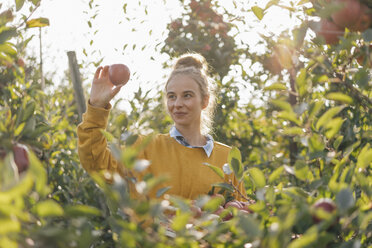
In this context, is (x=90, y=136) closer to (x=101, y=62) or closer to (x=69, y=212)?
(x=69, y=212)

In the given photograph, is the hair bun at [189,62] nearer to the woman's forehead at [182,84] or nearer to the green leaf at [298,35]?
the woman's forehead at [182,84]

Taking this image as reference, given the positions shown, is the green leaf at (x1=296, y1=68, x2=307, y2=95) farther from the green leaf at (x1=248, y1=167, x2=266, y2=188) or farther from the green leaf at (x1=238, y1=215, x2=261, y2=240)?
the green leaf at (x1=238, y1=215, x2=261, y2=240)

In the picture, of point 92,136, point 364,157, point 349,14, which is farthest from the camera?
point 92,136

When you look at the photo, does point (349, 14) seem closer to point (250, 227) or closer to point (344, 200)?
point (344, 200)

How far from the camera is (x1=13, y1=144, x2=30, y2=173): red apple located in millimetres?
995

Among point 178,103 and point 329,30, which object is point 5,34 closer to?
point 329,30

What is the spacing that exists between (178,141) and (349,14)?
1.32 m

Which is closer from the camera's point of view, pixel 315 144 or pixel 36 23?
pixel 315 144

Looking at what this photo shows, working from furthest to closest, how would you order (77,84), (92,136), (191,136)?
1. (77,84)
2. (191,136)
3. (92,136)

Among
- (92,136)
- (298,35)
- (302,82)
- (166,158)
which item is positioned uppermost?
(298,35)

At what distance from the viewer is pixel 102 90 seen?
198 centimetres

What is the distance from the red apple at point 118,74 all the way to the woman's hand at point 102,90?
62 mm

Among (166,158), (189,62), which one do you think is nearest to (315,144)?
(166,158)

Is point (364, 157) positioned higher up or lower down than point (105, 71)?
lower down
